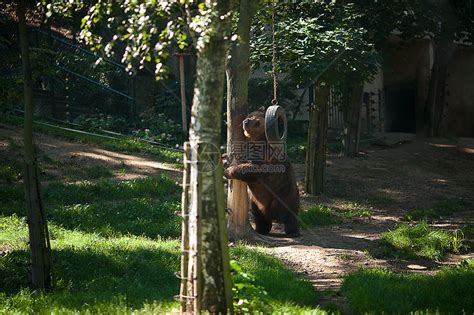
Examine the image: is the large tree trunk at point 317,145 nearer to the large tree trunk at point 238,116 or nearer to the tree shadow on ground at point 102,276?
the large tree trunk at point 238,116

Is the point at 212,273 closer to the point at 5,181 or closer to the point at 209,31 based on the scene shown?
the point at 209,31

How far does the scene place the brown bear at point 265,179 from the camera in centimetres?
1071

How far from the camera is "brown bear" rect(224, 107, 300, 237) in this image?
1071cm

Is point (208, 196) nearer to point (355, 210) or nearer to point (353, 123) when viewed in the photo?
point (355, 210)

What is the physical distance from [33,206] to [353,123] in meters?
12.3

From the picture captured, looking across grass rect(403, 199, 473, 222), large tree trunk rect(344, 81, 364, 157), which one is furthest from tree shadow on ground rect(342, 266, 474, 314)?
large tree trunk rect(344, 81, 364, 157)

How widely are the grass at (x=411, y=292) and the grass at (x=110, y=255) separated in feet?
1.78

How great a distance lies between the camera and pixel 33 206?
7816 mm

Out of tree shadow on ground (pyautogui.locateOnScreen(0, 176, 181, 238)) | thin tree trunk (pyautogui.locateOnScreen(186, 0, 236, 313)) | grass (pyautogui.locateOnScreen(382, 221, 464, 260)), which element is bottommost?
grass (pyautogui.locateOnScreen(382, 221, 464, 260))

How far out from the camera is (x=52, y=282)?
25.5ft

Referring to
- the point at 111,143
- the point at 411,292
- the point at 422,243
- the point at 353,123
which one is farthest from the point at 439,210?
the point at 111,143

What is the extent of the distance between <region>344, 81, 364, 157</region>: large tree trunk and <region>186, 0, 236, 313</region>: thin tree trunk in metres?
12.7

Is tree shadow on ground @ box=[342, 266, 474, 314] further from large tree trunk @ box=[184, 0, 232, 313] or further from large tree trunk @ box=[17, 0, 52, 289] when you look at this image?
large tree trunk @ box=[17, 0, 52, 289]

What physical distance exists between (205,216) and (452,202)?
434 inches
